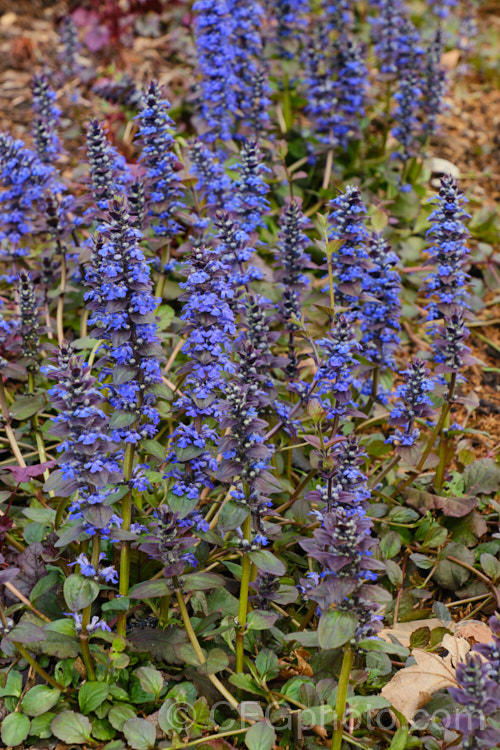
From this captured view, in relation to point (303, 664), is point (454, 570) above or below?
below

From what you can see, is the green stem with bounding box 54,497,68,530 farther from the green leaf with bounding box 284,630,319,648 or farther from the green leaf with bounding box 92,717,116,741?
the green leaf with bounding box 284,630,319,648

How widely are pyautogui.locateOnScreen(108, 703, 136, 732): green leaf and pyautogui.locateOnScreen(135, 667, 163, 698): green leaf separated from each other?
4.5 inches

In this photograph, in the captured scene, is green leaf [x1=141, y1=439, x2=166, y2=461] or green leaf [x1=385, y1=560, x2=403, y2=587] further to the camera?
green leaf [x1=385, y1=560, x2=403, y2=587]

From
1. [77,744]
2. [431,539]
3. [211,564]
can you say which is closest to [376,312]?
[431,539]

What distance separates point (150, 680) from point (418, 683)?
1.19 meters

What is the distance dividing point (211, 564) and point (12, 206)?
2.68m

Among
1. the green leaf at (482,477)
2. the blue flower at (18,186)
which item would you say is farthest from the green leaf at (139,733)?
the blue flower at (18,186)

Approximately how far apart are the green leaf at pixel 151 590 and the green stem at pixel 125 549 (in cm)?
30

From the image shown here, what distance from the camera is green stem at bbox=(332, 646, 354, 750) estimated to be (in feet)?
9.75

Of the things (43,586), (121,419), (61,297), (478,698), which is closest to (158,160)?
(61,297)

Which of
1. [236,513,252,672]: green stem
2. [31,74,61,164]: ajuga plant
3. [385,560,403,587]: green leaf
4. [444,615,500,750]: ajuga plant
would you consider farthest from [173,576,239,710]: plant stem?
[31,74,61,164]: ajuga plant

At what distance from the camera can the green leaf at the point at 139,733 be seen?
3.08 metres

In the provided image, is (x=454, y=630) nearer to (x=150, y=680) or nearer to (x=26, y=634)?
(x=150, y=680)

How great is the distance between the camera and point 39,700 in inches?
128
